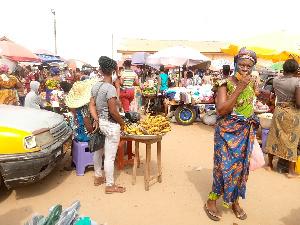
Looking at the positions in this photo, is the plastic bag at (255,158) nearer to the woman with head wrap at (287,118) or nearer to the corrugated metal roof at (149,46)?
the woman with head wrap at (287,118)

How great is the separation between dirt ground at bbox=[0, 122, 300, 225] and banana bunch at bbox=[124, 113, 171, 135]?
997mm

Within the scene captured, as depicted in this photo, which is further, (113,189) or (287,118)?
(287,118)

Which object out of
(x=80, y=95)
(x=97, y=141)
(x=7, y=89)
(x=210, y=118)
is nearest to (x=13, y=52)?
(x=7, y=89)

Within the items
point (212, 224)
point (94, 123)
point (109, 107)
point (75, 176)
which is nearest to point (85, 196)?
point (75, 176)

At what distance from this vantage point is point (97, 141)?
3768 millimetres

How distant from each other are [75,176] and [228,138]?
9.70ft

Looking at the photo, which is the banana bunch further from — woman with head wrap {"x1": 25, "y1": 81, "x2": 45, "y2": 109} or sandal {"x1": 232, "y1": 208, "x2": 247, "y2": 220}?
woman with head wrap {"x1": 25, "y1": 81, "x2": 45, "y2": 109}

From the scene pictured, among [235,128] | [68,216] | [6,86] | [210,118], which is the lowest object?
[210,118]

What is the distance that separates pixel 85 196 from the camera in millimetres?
3838

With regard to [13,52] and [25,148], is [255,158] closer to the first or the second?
[25,148]

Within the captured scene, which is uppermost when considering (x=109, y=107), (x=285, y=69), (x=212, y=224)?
(x=285, y=69)

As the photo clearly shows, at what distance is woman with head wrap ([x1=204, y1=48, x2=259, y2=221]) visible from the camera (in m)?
2.89

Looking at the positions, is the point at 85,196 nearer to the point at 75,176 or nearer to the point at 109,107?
the point at 75,176

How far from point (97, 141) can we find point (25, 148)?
39.0 inches
